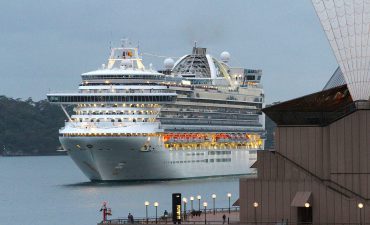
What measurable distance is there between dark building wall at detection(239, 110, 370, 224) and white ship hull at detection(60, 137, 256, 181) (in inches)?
2485

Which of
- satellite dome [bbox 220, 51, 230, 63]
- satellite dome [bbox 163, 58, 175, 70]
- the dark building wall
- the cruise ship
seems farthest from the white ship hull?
the dark building wall

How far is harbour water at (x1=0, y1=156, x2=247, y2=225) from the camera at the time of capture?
10544cm

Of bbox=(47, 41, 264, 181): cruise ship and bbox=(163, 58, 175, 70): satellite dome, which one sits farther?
bbox=(163, 58, 175, 70): satellite dome

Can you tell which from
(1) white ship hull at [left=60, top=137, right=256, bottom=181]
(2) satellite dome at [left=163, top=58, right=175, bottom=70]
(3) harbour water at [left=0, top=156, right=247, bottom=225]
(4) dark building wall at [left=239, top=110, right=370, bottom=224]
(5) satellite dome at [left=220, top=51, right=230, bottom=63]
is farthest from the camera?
(5) satellite dome at [left=220, top=51, right=230, bottom=63]

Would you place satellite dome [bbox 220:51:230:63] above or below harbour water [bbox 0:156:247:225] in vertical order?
Answer: above

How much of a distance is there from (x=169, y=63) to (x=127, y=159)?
3410 centimetres

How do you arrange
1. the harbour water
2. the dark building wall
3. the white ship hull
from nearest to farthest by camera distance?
the dark building wall
the harbour water
the white ship hull

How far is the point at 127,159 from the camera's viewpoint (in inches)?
5379

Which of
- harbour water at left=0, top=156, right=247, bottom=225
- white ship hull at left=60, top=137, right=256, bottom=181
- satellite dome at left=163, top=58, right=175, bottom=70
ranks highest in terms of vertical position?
satellite dome at left=163, top=58, right=175, bottom=70

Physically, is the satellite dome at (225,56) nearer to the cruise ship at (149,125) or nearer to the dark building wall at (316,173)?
the cruise ship at (149,125)

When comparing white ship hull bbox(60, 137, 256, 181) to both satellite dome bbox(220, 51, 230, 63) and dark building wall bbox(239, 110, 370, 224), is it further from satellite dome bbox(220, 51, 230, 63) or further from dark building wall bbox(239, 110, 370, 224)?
dark building wall bbox(239, 110, 370, 224)

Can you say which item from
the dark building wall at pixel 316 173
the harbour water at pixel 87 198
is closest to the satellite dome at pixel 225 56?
the harbour water at pixel 87 198

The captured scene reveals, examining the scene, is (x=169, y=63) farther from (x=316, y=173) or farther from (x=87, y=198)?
(x=316, y=173)

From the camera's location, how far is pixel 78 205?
11456 centimetres
